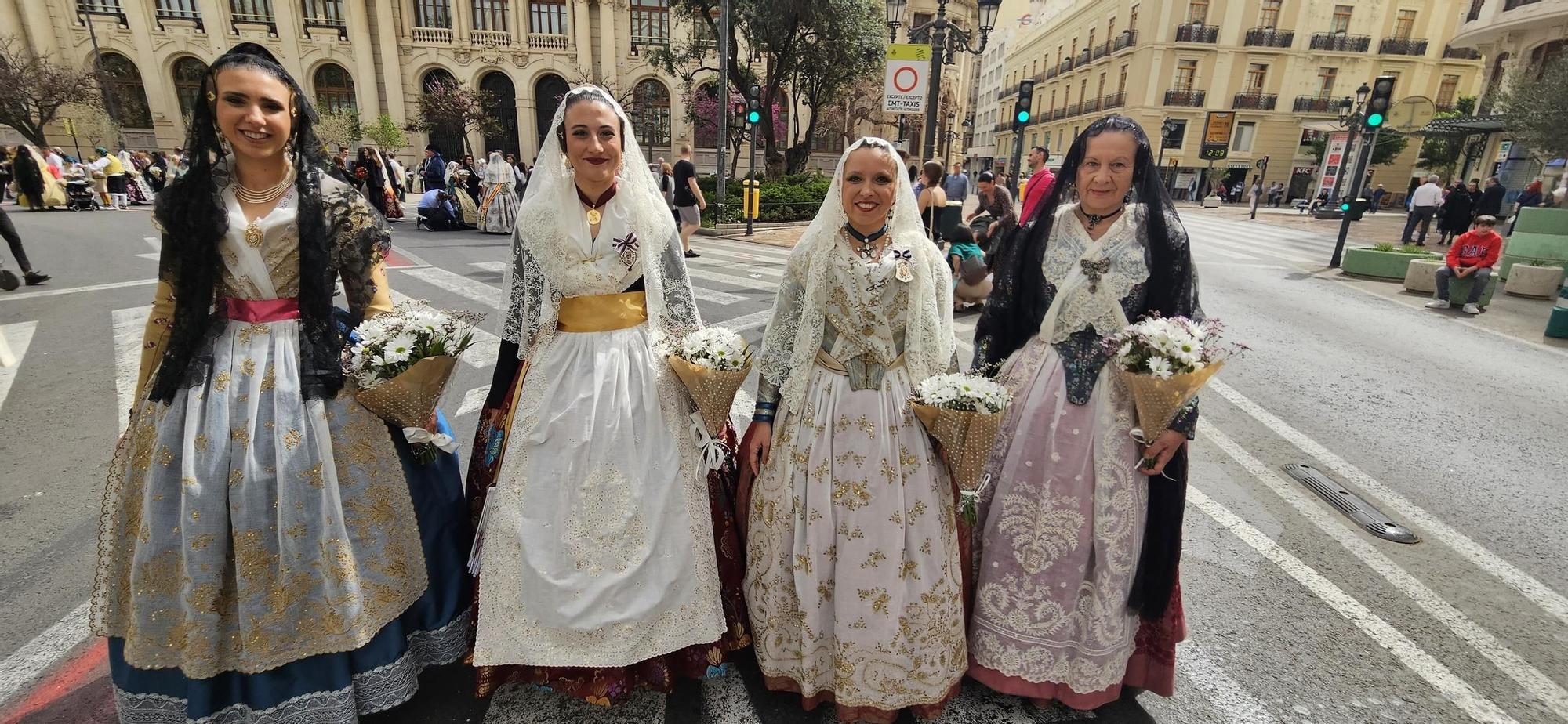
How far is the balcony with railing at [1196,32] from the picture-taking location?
128 ft

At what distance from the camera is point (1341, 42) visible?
39.2 m

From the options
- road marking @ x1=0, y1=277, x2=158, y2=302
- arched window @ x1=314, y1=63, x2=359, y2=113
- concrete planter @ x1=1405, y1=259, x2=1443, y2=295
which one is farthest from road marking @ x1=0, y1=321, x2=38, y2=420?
arched window @ x1=314, y1=63, x2=359, y2=113

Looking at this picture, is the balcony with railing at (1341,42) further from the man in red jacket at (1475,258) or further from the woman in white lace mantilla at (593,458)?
the woman in white lace mantilla at (593,458)

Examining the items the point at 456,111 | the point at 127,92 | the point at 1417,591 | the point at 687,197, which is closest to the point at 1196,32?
the point at 687,197

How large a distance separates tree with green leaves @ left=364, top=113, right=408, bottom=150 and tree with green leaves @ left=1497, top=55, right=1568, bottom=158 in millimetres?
42617

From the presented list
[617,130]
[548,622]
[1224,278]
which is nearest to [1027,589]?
[548,622]

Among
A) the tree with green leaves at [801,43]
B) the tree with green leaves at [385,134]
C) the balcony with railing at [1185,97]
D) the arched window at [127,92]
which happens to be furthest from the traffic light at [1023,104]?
the arched window at [127,92]

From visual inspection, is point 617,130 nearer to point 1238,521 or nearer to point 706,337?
point 706,337

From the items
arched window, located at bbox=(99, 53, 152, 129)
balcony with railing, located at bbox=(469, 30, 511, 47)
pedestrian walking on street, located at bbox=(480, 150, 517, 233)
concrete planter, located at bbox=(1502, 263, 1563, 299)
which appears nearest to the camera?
concrete planter, located at bbox=(1502, 263, 1563, 299)

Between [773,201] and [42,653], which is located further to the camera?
[773,201]

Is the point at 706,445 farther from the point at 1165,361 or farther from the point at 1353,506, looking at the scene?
the point at 1353,506

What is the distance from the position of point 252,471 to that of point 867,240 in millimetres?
2166

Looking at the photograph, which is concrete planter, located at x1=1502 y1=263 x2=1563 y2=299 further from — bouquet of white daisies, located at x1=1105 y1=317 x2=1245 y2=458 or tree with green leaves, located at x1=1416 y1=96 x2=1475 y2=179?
tree with green leaves, located at x1=1416 y1=96 x2=1475 y2=179

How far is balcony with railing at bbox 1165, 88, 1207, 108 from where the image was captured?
4009 cm
